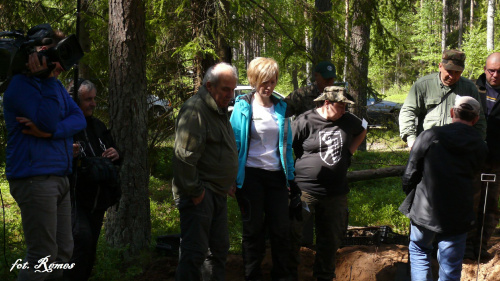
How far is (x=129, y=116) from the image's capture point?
18.1 feet

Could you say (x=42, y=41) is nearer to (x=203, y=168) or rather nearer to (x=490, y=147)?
(x=203, y=168)

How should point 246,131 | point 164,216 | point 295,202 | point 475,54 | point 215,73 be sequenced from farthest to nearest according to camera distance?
point 475,54, point 164,216, point 295,202, point 246,131, point 215,73

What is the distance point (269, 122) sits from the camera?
4.83 meters

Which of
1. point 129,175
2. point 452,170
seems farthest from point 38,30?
point 452,170

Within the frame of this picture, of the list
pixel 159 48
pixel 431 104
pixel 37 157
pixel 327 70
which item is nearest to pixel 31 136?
pixel 37 157

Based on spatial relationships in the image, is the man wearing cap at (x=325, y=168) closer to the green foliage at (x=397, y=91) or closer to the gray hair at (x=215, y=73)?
the gray hair at (x=215, y=73)

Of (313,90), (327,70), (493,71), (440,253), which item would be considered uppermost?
(327,70)

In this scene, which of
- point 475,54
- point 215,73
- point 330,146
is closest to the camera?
point 215,73

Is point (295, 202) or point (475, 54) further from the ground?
point (475, 54)

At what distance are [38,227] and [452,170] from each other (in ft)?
10.8

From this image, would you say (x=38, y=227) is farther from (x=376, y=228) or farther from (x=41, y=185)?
(x=376, y=228)

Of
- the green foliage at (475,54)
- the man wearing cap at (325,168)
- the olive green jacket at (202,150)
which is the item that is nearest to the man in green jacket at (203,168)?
the olive green jacket at (202,150)

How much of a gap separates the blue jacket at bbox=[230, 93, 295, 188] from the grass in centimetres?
164

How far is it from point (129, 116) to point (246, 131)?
1471 millimetres
